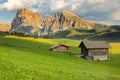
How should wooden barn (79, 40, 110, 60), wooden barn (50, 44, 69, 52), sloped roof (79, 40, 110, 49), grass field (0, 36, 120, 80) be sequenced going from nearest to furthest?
grass field (0, 36, 120, 80) → wooden barn (79, 40, 110, 60) → sloped roof (79, 40, 110, 49) → wooden barn (50, 44, 69, 52)

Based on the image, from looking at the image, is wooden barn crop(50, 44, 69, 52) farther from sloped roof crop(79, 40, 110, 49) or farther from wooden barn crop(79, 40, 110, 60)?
sloped roof crop(79, 40, 110, 49)

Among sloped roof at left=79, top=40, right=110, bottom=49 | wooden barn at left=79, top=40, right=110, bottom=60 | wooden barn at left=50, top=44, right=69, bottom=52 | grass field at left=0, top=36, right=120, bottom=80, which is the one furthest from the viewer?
wooden barn at left=50, top=44, right=69, bottom=52

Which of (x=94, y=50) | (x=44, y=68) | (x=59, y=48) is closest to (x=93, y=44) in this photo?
(x=94, y=50)

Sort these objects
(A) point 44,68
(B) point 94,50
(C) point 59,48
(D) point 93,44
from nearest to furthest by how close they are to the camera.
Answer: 1. (A) point 44,68
2. (B) point 94,50
3. (D) point 93,44
4. (C) point 59,48

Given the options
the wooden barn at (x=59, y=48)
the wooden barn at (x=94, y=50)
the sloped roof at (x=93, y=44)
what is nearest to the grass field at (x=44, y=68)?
the wooden barn at (x=94, y=50)

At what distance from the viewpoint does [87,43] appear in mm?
110062

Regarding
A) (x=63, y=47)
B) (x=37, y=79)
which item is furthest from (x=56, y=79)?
(x=63, y=47)

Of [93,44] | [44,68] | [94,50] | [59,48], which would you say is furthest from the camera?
[59,48]

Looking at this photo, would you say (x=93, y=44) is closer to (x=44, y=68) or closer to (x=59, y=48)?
(x=59, y=48)

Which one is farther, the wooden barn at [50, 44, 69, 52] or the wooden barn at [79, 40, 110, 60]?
the wooden barn at [50, 44, 69, 52]

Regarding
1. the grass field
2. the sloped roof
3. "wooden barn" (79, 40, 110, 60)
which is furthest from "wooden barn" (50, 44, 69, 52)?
the grass field

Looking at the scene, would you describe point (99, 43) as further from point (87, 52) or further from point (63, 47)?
point (63, 47)

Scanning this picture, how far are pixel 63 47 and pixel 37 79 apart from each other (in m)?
102

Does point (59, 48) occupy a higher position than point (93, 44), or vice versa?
point (93, 44)
